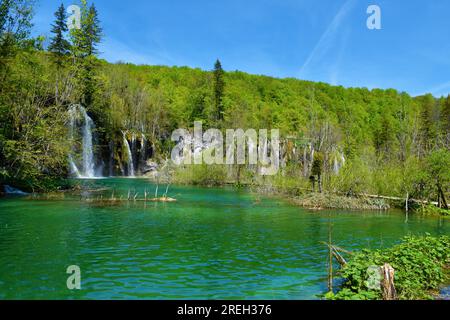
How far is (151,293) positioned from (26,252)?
640 cm

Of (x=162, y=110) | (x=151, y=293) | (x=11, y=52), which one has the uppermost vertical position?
(x=162, y=110)

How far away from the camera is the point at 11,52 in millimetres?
27609

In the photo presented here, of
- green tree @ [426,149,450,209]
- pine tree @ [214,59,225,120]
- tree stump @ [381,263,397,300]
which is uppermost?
pine tree @ [214,59,225,120]

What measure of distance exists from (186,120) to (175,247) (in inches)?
3091

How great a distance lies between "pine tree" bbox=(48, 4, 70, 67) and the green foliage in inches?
2505

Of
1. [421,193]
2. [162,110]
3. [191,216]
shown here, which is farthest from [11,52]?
[162,110]

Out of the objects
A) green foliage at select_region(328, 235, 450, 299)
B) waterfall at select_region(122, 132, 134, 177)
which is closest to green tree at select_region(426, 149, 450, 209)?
green foliage at select_region(328, 235, 450, 299)

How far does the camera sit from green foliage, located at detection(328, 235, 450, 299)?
32.9 feet

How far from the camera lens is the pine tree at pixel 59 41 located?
66.9m

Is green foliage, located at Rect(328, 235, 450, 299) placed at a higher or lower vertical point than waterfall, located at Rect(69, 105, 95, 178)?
lower

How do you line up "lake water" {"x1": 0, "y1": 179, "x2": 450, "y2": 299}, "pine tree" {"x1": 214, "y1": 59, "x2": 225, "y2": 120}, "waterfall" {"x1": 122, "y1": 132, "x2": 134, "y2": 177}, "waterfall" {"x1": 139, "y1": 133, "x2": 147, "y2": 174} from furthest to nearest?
"pine tree" {"x1": 214, "y1": 59, "x2": 225, "y2": 120}
"waterfall" {"x1": 139, "y1": 133, "x2": 147, "y2": 174}
"waterfall" {"x1": 122, "y1": 132, "x2": 134, "y2": 177}
"lake water" {"x1": 0, "y1": 179, "x2": 450, "y2": 299}

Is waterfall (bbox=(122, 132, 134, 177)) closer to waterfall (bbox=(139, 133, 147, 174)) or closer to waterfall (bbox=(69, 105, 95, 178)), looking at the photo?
Answer: waterfall (bbox=(139, 133, 147, 174))

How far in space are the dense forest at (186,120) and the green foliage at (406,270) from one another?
1674cm
